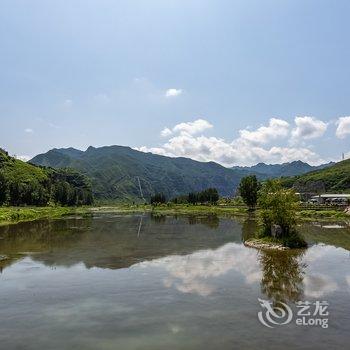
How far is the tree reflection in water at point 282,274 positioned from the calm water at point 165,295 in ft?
0.32

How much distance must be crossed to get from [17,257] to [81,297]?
2764 cm

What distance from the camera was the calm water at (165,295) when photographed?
2539 centimetres

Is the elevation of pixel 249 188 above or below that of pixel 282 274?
above

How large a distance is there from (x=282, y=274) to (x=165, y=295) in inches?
610

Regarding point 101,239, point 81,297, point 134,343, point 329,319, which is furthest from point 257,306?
point 101,239

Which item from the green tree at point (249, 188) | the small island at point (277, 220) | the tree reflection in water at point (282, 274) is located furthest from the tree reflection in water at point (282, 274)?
the green tree at point (249, 188)

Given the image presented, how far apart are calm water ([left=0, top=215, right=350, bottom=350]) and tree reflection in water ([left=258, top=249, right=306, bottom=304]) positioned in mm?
98

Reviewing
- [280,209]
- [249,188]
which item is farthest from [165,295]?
[249,188]

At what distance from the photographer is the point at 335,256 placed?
58.2 meters

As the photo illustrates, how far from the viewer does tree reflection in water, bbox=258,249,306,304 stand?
3594cm

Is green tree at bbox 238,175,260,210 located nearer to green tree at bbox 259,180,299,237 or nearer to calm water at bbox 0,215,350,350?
green tree at bbox 259,180,299,237

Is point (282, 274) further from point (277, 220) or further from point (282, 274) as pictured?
point (277, 220)

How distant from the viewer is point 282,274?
1761 inches

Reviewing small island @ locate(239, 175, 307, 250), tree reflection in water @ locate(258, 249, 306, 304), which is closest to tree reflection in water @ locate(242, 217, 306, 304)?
tree reflection in water @ locate(258, 249, 306, 304)
